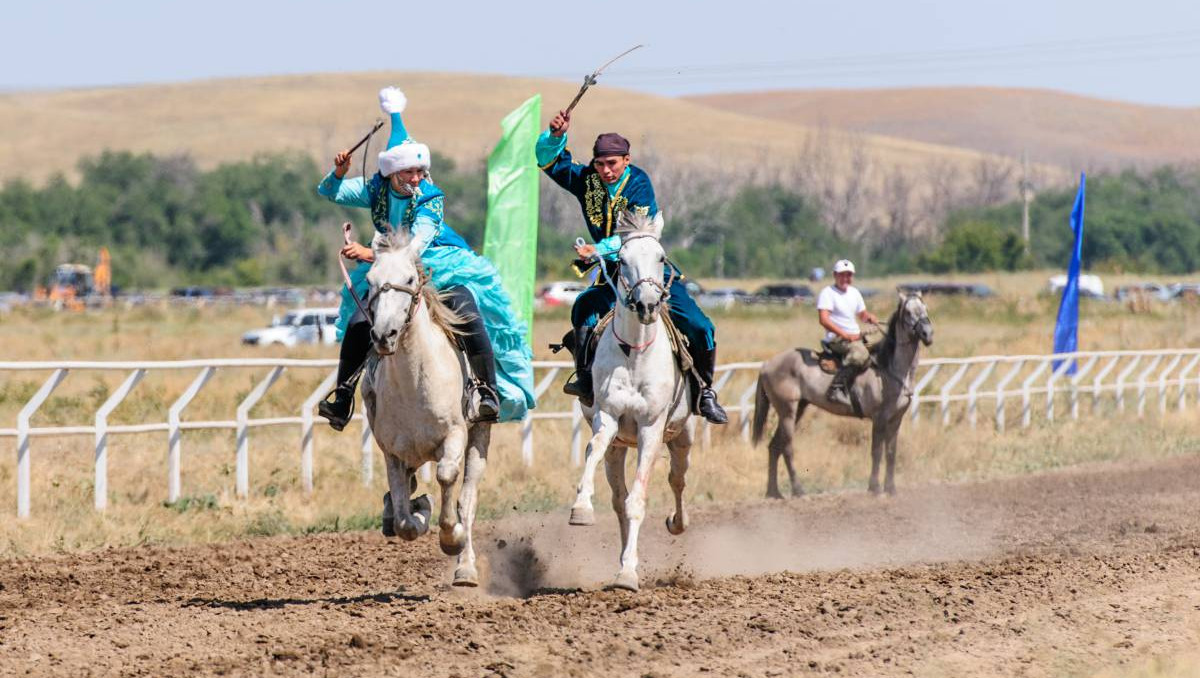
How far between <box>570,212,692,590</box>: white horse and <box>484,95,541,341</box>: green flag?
24.5ft

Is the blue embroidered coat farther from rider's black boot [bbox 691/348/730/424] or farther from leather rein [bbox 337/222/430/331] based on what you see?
leather rein [bbox 337/222/430/331]

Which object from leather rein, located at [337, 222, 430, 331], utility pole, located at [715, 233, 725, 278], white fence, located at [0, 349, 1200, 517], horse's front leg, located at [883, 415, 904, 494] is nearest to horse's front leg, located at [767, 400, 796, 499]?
horse's front leg, located at [883, 415, 904, 494]

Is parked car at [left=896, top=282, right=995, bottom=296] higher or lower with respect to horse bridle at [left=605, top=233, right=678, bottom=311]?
lower

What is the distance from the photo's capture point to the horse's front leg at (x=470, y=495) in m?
9.82

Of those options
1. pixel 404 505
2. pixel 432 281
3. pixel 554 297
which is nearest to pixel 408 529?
pixel 404 505

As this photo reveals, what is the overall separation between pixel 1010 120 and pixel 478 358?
164844mm

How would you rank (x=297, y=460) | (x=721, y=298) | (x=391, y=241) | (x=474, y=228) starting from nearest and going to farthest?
(x=391, y=241), (x=297, y=460), (x=721, y=298), (x=474, y=228)

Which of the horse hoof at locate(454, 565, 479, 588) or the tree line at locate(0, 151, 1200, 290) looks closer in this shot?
the horse hoof at locate(454, 565, 479, 588)

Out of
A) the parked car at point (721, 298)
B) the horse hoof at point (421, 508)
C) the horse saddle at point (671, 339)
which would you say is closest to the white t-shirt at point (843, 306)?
the horse saddle at point (671, 339)

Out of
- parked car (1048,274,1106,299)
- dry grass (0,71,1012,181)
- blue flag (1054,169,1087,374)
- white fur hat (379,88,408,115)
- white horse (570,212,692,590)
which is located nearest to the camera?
white horse (570,212,692,590)

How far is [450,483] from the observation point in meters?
9.65

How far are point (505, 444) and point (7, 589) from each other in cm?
848

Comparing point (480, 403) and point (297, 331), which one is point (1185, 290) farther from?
point (480, 403)

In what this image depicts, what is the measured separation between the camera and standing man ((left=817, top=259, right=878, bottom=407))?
57.9 ft
